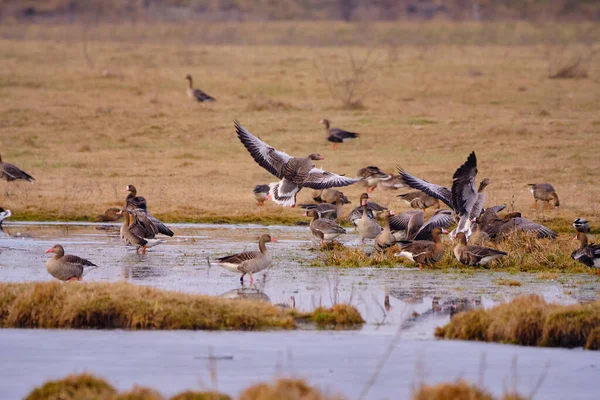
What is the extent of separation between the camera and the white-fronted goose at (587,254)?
14.7 meters

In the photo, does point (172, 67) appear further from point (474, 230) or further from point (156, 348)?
point (156, 348)

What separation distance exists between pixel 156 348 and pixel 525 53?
40877 millimetres

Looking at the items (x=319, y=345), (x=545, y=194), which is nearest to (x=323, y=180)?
(x=545, y=194)

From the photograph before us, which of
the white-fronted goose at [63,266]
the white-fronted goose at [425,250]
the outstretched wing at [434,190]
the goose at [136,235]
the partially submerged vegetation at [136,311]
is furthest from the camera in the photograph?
the goose at [136,235]

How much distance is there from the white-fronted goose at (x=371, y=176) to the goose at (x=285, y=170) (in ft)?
13.5

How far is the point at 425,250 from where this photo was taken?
15.5 metres

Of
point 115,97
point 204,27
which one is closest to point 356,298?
point 115,97

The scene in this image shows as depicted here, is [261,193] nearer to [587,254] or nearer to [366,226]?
[366,226]

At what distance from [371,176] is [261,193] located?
263cm

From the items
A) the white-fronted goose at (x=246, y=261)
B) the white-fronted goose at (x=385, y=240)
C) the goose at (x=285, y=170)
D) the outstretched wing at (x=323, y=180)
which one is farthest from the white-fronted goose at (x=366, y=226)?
the white-fronted goose at (x=246, y=261)

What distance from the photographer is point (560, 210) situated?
2075 centimetres

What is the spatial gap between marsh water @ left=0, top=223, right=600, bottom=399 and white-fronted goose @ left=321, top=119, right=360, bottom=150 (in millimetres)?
11836

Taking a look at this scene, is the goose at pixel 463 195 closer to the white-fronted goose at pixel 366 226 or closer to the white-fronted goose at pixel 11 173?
the white-fronted goose at pixel 366 226

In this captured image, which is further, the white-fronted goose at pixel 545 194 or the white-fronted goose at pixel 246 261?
the white-fronted goose at pixel 545 194
